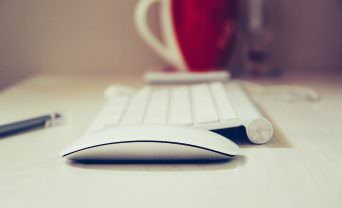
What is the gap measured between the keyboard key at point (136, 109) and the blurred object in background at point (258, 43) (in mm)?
348

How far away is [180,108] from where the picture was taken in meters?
0.62

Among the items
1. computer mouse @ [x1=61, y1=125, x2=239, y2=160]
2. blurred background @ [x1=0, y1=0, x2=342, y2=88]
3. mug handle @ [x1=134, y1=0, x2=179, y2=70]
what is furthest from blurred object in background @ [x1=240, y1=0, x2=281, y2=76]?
computer mouse @ [x1=61, y1=125, x2=239, y2=160]

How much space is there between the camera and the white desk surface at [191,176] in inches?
15.3

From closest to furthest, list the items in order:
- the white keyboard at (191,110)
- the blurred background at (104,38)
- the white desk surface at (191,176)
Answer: the white desk surface at (191,176), the white keyboard at (191,110), the blurred background at (104,38)

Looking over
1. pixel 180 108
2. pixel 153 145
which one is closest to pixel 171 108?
pixel 180 108

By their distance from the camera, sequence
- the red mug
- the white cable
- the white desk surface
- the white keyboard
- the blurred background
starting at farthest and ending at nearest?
the blurred background, the red mug, the white cable, the white keyboard, the white desk surface

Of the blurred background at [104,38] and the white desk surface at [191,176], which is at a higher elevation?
the blurred background at [104,38]

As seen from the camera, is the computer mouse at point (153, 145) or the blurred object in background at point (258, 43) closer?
the computer mouse at point (153, 145)

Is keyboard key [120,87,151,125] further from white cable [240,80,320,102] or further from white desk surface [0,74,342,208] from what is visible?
white cable [240,80,320,102]

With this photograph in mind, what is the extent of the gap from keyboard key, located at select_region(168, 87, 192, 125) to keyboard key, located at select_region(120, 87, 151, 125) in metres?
0.04

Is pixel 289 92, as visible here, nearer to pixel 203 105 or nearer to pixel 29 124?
pixel 203 105

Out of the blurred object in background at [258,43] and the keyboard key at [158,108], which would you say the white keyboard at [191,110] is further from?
the blurred object in background at [258,43]

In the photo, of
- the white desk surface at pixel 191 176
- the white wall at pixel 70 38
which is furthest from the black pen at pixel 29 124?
the white wall at pixel 70 38

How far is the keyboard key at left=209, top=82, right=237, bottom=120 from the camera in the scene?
0.55 meters
